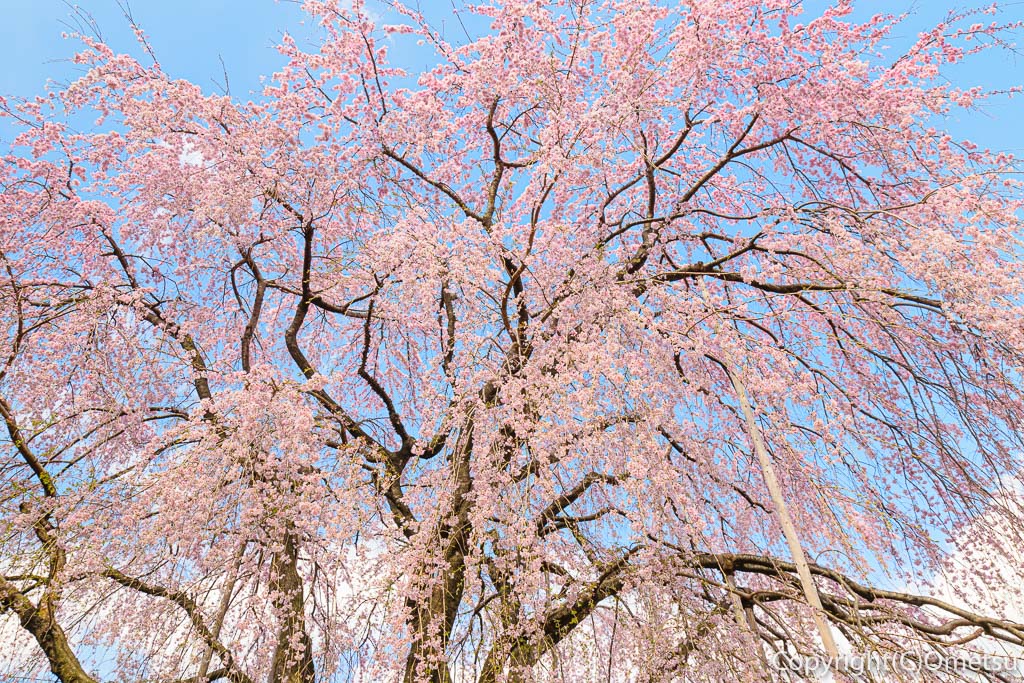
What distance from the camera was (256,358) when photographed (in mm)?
7742

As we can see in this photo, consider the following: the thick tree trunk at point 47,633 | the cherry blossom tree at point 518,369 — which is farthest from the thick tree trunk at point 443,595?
the thick tree trunk at point 47,633

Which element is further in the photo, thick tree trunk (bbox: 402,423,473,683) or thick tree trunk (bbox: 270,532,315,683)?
thick tree trunk (bbox: 270,532,315,683)

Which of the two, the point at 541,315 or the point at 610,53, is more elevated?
the point at 610,53

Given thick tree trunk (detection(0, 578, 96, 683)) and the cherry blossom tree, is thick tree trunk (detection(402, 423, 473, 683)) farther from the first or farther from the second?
thick tree trunk (detection(0, 578, 96, 683))

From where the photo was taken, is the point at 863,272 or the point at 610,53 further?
the point at 610,53

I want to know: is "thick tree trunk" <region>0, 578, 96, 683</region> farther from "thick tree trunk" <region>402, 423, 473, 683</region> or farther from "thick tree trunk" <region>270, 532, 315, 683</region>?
"thick tree trunk" <region>402, 423, 473, 683</region>

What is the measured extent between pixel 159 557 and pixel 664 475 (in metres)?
3.37

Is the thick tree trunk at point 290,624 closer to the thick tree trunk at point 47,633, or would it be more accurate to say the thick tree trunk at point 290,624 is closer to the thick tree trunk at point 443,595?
the thick tree trunk at point 443,595

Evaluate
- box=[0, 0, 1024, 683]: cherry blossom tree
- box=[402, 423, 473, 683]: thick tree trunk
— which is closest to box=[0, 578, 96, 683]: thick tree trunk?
box=[0, 0, 1024, 683]: cherry blossom tree

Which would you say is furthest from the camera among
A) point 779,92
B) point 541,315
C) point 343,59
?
point 343,59

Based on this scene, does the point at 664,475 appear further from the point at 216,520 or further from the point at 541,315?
the point at 216,520

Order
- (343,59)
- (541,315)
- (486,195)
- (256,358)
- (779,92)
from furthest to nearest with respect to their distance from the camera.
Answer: (256,358) → (486,195) → (343,59) → (779,92) → (541,315)

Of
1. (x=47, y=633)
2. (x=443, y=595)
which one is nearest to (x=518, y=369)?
(x=443, y=595)

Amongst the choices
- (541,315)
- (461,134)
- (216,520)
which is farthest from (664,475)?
(461,134)
